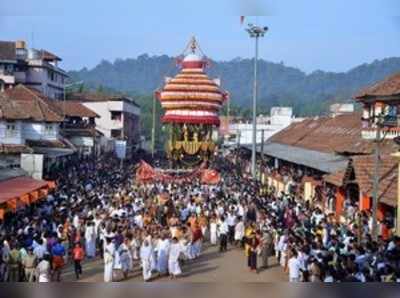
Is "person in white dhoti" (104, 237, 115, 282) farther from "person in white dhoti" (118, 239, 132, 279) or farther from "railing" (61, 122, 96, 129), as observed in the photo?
"railing" (61, 122, 96, 129)

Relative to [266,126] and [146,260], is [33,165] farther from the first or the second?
[266,126]

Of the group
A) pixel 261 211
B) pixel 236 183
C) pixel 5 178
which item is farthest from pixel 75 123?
pixel 261 211

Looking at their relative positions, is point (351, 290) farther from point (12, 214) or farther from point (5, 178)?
point (5, 178)

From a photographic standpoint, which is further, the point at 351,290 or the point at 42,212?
the point at 42,212

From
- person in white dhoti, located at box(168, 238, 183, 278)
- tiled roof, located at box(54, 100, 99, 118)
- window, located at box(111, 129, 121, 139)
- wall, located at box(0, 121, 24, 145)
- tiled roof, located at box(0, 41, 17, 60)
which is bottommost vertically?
person in white dhoti, located at box(168, 238, 183, 278)

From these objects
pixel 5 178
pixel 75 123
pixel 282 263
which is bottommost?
pixel 282 263

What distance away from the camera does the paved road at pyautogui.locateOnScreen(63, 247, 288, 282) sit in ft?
31.5

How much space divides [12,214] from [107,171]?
11.0m

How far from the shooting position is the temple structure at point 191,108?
25734mm

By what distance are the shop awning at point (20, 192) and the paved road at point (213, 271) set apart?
173 centimetres

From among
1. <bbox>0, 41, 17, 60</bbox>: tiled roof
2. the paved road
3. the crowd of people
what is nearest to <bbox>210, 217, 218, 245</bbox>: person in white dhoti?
the crowd of people

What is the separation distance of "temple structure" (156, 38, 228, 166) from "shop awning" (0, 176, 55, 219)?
36.7 feet

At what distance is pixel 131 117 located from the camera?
35500 mm

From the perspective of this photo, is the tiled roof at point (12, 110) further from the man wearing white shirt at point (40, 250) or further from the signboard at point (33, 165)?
the man wearing white shirt at point (40, 250)
